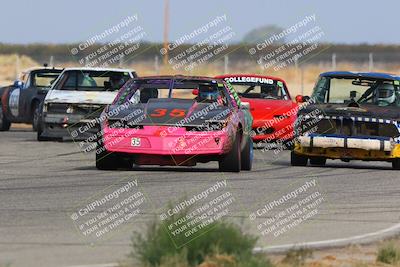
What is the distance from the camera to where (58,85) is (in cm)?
2575

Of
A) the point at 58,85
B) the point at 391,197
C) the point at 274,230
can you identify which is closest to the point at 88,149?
the point at 58,85

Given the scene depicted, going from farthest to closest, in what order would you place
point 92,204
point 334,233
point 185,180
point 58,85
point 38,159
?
point 58,85 < point 38,159 < point 185,180 < point 92,204 < point 334,233

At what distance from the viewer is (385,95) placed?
2030cm

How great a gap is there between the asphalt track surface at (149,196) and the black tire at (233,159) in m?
0.19

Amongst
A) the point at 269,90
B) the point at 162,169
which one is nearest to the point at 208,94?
the point at 162,169

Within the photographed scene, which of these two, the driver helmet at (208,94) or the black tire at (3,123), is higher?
the driver helmet at (208,94)

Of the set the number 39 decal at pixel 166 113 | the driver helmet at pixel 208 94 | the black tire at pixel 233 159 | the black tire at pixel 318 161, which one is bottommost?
the black tire at pixel 318 161

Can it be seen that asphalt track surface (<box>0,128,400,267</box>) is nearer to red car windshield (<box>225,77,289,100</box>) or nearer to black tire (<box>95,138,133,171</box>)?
black tire (<box>95,138,133,171</box>)

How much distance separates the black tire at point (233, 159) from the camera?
17344 millimetres

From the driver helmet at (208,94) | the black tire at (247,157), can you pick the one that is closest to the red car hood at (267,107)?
the driver helmet at (208,94)

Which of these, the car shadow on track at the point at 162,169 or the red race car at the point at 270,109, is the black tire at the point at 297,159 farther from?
the red race car at the point at 270,109

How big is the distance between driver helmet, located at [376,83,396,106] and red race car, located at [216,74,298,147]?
418 cm

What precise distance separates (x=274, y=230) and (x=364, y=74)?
9.92 metres

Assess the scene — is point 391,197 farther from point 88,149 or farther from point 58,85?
point 58,85
